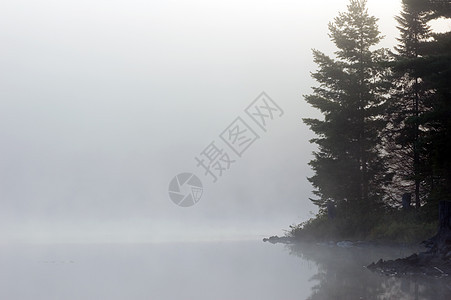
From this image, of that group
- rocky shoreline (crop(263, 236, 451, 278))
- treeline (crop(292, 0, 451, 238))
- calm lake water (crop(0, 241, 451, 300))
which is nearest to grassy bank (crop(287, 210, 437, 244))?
treeline (crop(292, 0, 451, 238))

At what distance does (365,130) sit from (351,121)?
125cm

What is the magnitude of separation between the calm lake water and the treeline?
15.6 metres

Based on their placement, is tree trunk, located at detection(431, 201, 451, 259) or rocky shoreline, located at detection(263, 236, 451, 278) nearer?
rocky shoreline, located at detection(263, 236, 451, 278)

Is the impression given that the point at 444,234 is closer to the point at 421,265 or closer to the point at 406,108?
the point at 421,265

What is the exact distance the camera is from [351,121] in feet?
139

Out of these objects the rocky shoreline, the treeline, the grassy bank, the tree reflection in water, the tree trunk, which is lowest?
the tree reflection in water

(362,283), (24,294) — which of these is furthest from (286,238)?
(24,294)

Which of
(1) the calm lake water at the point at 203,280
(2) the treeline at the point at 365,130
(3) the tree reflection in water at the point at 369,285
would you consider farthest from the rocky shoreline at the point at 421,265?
(2) the treeline at the point at 365,130

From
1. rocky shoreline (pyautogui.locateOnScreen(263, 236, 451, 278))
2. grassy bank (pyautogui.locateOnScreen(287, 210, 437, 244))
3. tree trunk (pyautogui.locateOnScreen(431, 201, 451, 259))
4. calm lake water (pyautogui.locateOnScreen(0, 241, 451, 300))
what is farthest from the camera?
grassy bank (pyautogui.locateOnScreen(287, 210, 437, 244))

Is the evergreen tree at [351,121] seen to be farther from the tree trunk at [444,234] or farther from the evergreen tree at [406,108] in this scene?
Answer: the tree trunk at [444,234]

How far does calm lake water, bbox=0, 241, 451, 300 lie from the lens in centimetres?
1362

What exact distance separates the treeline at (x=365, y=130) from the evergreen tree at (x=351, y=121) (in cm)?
7

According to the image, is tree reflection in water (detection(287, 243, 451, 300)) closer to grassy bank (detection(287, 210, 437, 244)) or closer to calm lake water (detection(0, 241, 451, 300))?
calm lake water (detection(0, 241, 451, 300))

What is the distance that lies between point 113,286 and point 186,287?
2.00 metres
